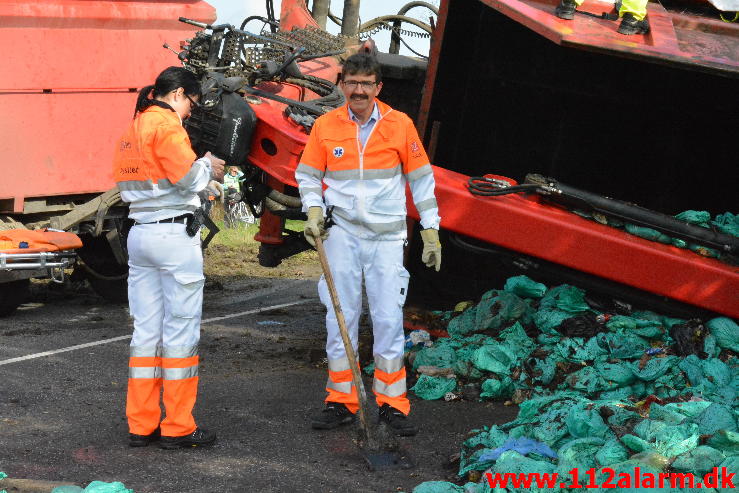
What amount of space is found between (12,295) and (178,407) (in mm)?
3437

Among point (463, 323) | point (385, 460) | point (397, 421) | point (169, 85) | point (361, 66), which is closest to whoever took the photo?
point (385, 460)

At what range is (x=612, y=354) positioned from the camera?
5.68m

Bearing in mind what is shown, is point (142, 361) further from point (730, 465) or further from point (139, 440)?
point (730, 465)

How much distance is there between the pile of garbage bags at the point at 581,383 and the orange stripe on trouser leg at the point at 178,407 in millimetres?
1231

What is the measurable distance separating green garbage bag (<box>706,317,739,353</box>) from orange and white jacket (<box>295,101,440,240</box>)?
1697mm

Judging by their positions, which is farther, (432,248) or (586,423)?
(432,248)

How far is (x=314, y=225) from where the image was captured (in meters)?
5.01

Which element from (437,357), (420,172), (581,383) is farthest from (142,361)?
(581,383)

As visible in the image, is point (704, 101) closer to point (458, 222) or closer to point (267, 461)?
point (458, 222)

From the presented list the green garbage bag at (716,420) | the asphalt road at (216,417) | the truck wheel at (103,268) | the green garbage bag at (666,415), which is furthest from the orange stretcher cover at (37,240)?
the green garbage bag at (716,420)

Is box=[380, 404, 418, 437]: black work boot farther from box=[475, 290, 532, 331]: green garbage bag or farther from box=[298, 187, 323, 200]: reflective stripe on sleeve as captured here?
box=[475, 290, 532, 331]: green garbage bag

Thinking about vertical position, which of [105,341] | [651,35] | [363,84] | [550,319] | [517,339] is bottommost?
[105,341]

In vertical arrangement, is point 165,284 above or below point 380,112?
below

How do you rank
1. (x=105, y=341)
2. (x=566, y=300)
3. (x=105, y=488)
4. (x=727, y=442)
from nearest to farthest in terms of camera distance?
(x=727, y=442), (x=105, y=488), (x=566, y=300), (x=105, y=341)
